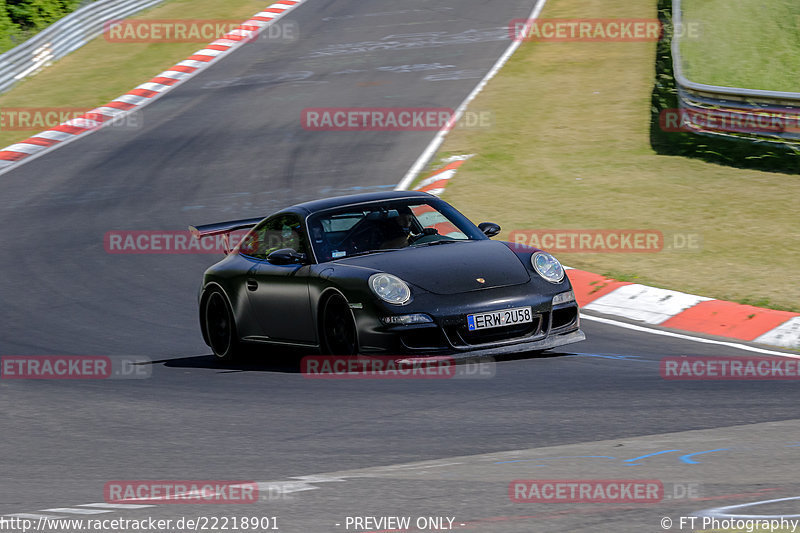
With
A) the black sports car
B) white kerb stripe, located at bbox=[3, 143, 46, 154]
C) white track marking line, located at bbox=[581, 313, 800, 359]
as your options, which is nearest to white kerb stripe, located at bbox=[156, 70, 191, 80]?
white kerb stripe, located at bbox=[3, 143, 46, 154]

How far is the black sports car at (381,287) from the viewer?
7.98 m

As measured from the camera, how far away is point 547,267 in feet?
28.0

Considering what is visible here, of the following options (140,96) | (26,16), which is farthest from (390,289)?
(26,16)

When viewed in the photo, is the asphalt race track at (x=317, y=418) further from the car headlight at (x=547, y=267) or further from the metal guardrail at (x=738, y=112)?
the metal guardrail at (x=738, y=112)

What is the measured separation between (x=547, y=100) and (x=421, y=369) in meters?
13.4

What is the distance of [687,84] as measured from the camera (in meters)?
17.6

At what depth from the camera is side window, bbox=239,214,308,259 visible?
30.0ft

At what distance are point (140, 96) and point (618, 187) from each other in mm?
12535

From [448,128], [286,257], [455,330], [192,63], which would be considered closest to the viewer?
[455,330]

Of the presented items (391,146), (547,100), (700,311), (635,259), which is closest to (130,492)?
(700,311)

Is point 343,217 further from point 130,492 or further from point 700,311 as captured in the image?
point 130,492

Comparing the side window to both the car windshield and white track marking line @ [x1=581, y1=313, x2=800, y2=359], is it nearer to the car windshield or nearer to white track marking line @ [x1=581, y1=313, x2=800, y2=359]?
the car windshield

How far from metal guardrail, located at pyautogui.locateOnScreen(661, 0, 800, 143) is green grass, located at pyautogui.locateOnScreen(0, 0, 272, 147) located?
1201 cm

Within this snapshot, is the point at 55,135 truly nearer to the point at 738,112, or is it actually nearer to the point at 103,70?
the point at 103,70
